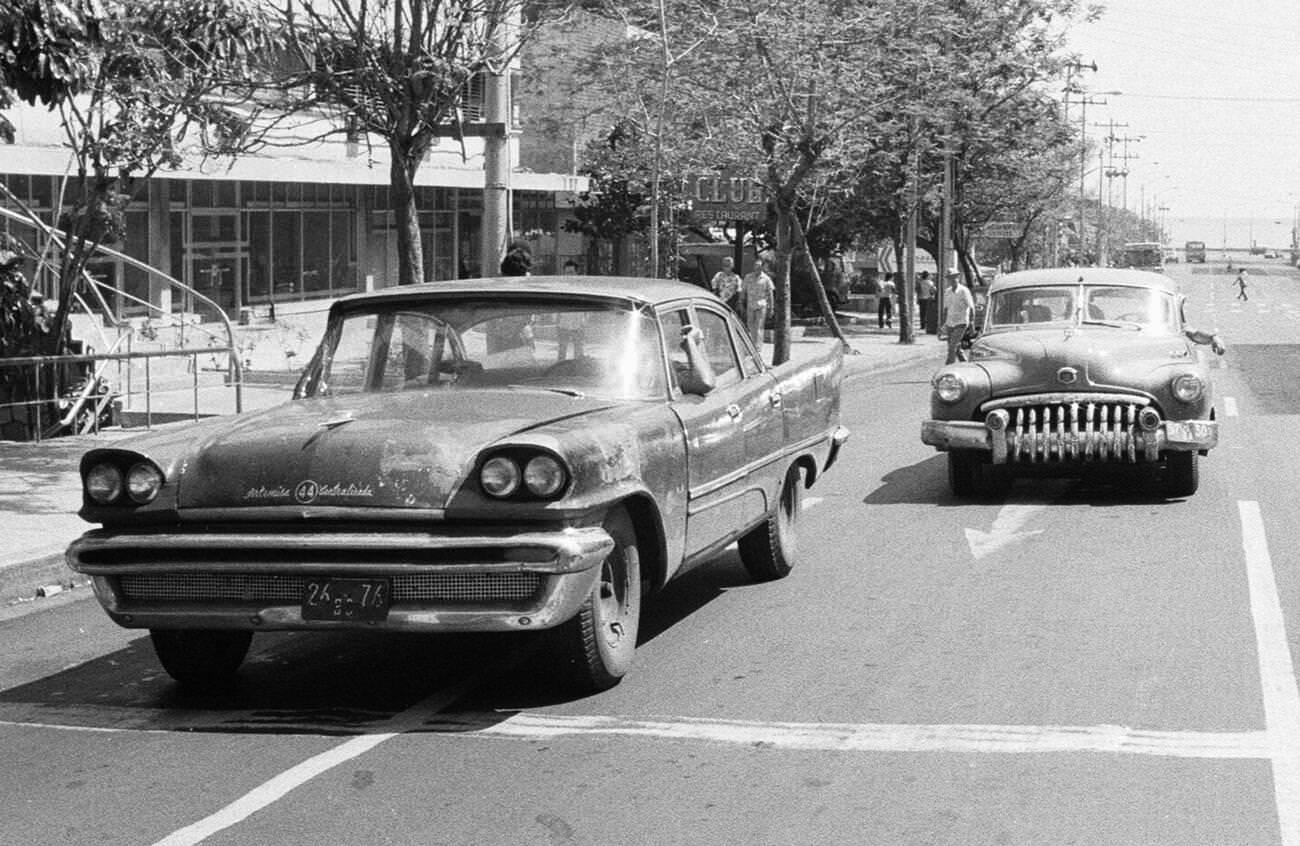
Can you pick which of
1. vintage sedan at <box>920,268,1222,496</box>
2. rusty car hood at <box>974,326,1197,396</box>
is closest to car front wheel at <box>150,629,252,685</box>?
vintage sedan at <box>920,268,1222,496</box>

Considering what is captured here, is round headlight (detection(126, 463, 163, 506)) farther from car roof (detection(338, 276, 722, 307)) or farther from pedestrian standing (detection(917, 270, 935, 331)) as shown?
pedestrian standing (detection(917, 270, 935, 331))

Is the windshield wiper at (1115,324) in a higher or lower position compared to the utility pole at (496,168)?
lower

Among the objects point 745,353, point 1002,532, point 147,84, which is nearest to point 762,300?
point 147,84

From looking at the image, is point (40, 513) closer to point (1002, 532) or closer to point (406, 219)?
point (406, 219)

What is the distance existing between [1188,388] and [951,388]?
64.4 inches

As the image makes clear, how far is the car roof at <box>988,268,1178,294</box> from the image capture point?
15.0 m

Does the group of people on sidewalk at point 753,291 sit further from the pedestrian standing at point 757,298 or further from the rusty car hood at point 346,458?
the rusty car hood at point 346,458

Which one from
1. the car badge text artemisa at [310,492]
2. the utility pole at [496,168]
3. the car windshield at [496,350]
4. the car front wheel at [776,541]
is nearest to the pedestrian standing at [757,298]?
the utility pole at [496,168]

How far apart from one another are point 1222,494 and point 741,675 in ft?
23.3

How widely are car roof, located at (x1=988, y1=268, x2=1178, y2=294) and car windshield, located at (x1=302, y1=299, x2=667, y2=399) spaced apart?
7466 millimetres

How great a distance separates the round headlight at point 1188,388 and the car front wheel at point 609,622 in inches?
255

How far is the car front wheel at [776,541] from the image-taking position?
32.7 ft

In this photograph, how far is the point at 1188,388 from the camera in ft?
42.5

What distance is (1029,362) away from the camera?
43.9ft
